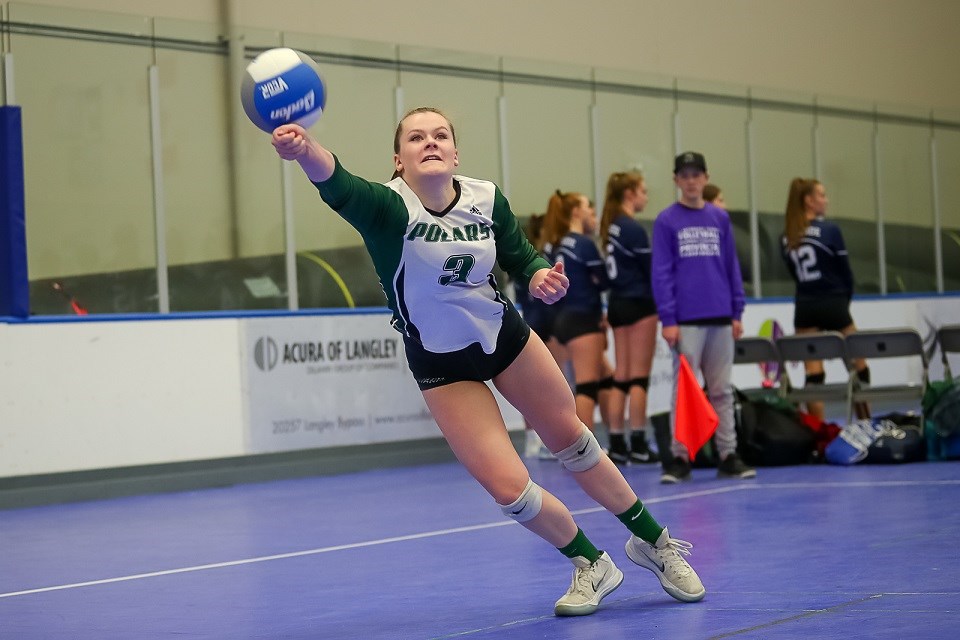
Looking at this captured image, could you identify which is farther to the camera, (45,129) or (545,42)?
(545,42)

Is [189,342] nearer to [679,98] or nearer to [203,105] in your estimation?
[203,105]

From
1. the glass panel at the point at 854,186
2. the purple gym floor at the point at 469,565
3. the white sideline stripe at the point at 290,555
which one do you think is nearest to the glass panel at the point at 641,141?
the glass panel at the point at 854,186

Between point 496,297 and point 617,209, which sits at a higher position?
point 617,209

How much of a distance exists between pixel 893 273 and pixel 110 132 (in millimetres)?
11813

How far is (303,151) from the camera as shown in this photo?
4.41 meters

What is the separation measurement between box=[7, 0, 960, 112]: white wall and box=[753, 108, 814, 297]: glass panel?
5.64ft

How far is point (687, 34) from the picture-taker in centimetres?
1992

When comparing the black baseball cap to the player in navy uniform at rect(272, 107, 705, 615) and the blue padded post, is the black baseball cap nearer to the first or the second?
the player in navy uniform at rect(272, 107, 705, 615)

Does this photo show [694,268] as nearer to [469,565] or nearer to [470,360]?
[469,565]

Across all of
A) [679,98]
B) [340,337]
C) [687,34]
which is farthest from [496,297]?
[687,34]

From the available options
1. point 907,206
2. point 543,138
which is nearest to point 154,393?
point 543,138

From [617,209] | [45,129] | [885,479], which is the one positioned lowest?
[885,479]

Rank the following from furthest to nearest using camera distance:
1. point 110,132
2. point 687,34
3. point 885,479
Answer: point 687,34, point 110,132, point 885,479

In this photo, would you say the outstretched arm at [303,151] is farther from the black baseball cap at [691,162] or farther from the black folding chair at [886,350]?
the black folding chair at [886,350]
